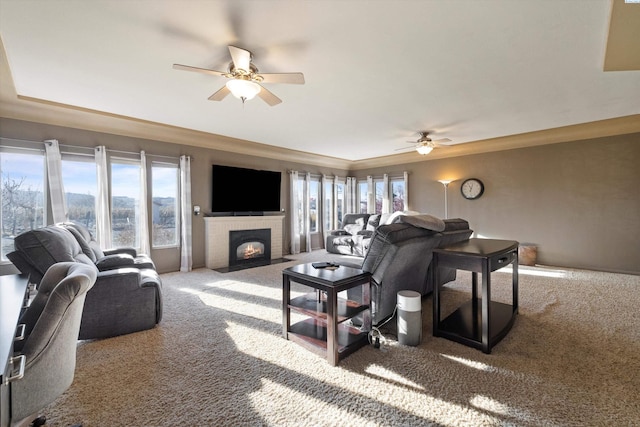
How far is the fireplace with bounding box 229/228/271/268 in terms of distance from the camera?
18.9 feet

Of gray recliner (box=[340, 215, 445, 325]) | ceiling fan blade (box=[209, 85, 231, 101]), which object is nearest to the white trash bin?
gray recliner (box=[340, 215, 445, 325])

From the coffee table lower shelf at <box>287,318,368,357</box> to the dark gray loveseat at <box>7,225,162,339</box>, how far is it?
4.79ft

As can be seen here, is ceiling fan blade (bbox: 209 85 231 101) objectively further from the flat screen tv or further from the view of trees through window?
the flat screen tv

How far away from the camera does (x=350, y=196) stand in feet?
28.5

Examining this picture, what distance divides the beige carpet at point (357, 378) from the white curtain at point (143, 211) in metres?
2.32

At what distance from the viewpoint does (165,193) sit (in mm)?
5125

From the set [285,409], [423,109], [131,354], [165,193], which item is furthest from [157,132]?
[285,409]

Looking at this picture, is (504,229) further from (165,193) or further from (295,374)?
(165,193)

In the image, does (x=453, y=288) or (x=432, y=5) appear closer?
(x=432, y=5)

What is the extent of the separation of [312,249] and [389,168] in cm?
319

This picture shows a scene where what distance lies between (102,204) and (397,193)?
6655 mm

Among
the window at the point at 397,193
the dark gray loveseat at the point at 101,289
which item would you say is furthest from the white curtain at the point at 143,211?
the window at the point at 397,193

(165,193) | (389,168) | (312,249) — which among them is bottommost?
(312,249)

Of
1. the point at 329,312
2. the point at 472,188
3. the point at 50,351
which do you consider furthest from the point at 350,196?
the point at 50,351
